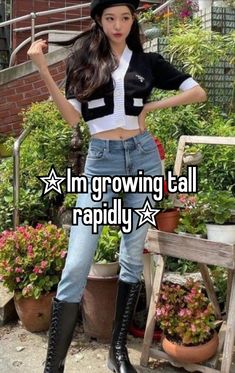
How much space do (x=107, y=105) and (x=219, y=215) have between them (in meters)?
0.85

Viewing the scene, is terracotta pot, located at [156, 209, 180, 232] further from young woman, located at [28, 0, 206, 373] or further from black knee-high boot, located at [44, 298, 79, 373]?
black knee-high boot, located at [44, 298, 79, 373]

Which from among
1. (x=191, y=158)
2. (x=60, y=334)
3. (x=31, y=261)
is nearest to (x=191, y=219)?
(x=191, y=158)

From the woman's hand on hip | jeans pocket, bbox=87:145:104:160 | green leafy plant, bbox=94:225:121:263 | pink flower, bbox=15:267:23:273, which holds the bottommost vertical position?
pink flower, bbox=15:267:23:273

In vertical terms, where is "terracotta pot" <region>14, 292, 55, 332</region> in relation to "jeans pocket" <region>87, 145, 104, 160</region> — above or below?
below

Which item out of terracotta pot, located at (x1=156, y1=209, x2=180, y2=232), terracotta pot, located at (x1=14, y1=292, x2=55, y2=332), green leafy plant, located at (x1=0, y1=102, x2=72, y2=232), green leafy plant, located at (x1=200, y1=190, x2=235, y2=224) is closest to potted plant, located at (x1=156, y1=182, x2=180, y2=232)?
terracotta pot, located at (x1=156, y1=209, x2=180, y2=232)

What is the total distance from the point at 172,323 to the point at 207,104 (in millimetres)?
2845

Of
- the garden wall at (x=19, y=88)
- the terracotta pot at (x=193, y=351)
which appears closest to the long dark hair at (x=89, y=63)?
the terracotta pot at (x=193, y=351)

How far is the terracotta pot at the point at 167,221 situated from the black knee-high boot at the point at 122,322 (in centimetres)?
34

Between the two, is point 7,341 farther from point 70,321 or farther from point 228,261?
point 228,261

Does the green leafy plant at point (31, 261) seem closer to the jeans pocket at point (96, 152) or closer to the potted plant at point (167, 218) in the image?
the potted plant at point (167, 218)

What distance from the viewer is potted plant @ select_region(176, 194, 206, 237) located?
9.22 ft

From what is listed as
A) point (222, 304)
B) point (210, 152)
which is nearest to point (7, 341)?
point (222, 304)

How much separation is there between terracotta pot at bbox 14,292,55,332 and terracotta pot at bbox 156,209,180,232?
939mm

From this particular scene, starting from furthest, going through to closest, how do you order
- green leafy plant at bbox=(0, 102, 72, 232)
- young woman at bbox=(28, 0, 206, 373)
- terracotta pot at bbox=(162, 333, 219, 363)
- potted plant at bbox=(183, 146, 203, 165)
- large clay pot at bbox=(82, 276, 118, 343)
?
1. green leafy plant at bbox=(0, 102, 72, 232)
2. potted plant at bbox=(183, 146, 203, 165)
3. large clay pot at bbox=(82, 276, 118, 343)
4. terracotta pot at bbox=(162, 333, 219, 363)
5. young woman at bbox=(28, 0, 206, 373)
